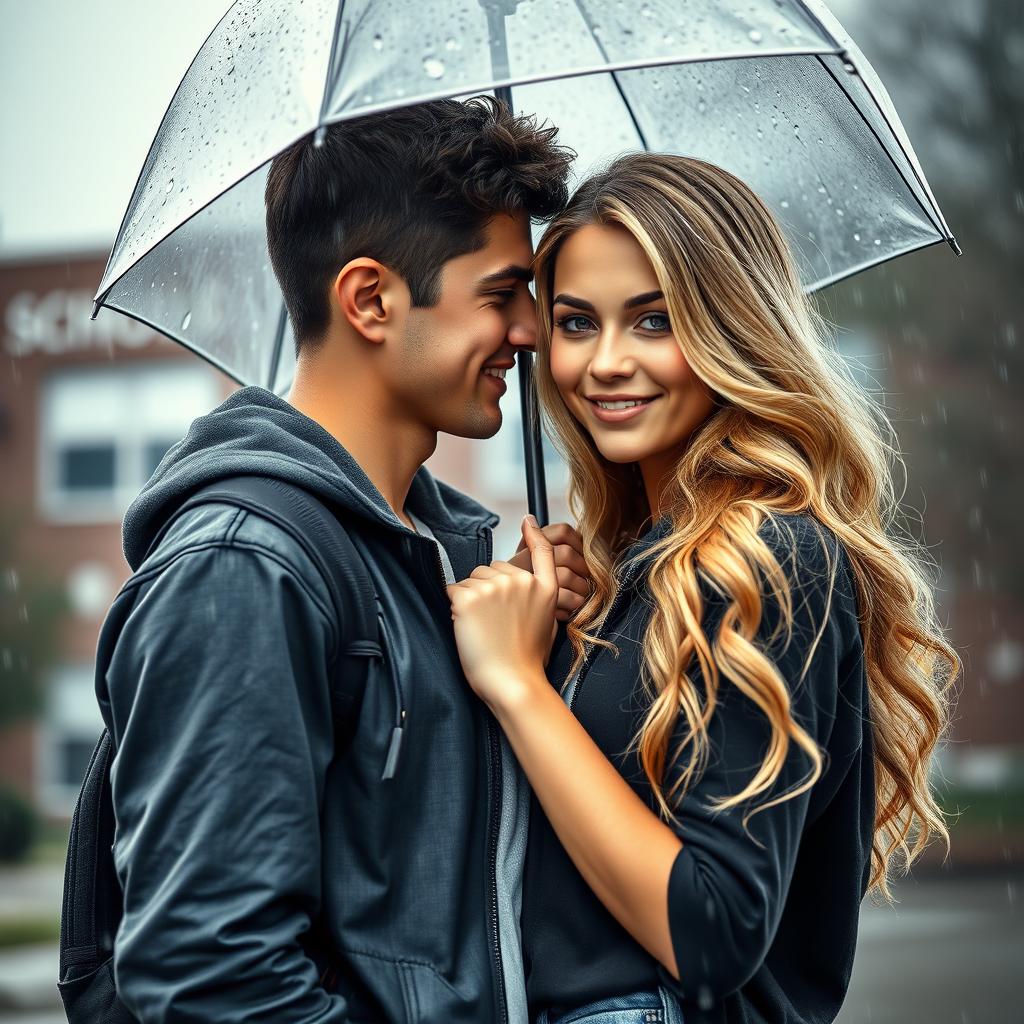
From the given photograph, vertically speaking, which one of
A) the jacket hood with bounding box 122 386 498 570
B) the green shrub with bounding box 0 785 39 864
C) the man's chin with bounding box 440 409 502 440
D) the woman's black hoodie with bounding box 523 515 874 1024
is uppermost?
the man's chin with bounding box 440 409 502 440

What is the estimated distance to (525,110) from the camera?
323cm

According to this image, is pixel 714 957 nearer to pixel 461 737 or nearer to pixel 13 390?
pixel 461 737

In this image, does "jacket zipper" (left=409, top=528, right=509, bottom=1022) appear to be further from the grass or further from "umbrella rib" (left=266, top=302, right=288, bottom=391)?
the grass

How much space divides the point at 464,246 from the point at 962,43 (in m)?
15.5

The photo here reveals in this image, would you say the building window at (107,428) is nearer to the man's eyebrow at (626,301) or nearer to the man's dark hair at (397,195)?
the man's dark hair at (397,195)

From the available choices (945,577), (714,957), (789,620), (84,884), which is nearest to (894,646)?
(789,620)

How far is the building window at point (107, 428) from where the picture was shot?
19.4m

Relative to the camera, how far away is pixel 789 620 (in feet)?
7.19

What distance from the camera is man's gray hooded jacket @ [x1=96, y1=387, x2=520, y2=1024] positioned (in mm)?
1899

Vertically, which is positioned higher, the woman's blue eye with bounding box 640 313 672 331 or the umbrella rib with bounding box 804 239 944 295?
the umbrella rib with bounding box 804 239 944 295

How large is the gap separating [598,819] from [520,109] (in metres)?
1.82

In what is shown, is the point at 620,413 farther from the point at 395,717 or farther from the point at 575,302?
the point at 395,717

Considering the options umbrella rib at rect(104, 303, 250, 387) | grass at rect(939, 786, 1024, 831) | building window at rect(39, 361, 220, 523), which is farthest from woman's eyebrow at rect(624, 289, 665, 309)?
building window at rect(39, 361, 220, 523)

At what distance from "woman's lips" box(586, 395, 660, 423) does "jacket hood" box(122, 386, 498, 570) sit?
0.54 m
